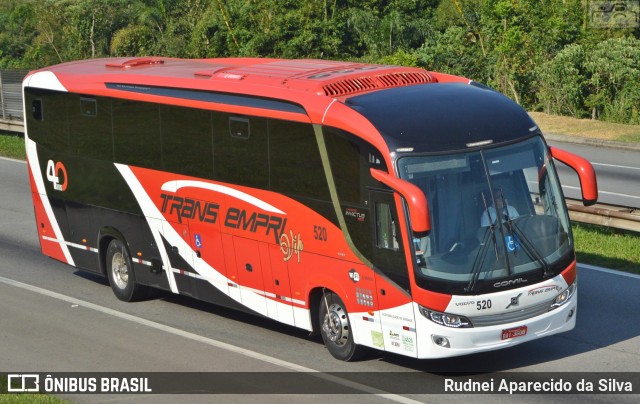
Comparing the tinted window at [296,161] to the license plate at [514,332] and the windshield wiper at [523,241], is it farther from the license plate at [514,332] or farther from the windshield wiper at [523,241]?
the license plate at [514,332]

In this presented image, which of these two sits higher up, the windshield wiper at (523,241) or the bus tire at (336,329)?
the windshield wiper at (523,241)

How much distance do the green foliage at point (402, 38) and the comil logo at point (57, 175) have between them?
1817cm

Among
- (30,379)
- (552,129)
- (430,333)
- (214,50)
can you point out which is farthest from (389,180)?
(214,50)

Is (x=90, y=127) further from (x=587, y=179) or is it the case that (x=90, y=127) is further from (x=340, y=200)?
(x=587, y=179)

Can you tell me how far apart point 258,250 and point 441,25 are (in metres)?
27.7

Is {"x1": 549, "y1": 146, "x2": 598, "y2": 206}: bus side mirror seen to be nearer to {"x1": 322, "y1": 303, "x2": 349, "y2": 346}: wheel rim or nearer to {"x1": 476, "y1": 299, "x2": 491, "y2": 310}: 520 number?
{"x1": 476, "y1": 299, "x2": 491, "y2": 310}: 520 number

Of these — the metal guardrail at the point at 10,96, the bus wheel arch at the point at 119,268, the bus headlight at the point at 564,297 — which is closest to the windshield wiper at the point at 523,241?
the bus headlight at the point at 564,297

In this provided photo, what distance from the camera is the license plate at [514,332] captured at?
1246 centimetres

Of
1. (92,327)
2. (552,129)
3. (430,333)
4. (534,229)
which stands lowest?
(552,129)

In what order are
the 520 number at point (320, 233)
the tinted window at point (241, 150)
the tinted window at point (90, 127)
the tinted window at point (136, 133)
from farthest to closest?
the tinted window at point (90, 127) < the tinted window at point (136, 133) < the tinted window at point (241, 150) < the 520 number at point (320, 233)

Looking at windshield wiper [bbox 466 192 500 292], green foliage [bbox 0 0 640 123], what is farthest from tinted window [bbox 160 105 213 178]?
green foliage [bbox 0 0 640 123]

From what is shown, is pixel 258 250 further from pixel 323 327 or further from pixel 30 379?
pixel 30 379

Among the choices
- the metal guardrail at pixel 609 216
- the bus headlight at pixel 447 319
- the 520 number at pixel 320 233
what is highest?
the 520 number at pixel 320 233

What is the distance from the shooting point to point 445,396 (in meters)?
12.2
